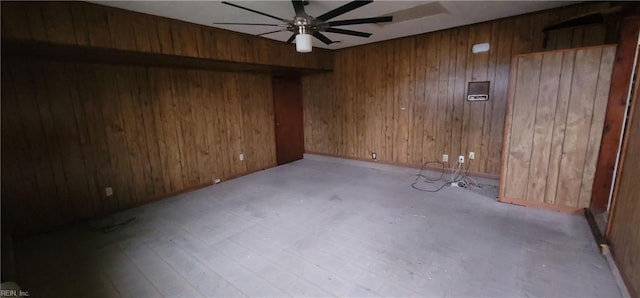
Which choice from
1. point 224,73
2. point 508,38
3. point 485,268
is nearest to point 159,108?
point 224,73

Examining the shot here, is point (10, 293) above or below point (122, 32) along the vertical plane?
below

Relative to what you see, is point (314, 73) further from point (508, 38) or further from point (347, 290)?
point (347, 290)

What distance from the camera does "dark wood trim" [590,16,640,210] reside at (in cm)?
252

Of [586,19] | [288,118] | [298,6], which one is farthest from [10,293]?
[586,19]

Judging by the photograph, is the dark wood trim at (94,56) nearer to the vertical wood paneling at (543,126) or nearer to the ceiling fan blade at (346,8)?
the ceiling fan blade at (346,8)

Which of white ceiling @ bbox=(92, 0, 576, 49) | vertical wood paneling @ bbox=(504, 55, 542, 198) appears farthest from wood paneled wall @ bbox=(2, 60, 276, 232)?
vertical wood paneling @ bbox=(504, 55, 542, 198)

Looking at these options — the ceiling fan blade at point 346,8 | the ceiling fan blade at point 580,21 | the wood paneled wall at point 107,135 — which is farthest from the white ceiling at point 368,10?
the wood paneled wall at point 107,135

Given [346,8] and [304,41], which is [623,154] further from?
[304,41]

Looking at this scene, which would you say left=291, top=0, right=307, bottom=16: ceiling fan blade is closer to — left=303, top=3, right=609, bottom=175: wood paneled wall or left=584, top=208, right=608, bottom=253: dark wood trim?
left=303, top=3, right=609, bottom=175: wood paneled wall

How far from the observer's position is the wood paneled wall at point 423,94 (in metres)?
3.69

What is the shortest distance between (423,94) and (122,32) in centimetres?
408

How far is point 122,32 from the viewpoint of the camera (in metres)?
2.73

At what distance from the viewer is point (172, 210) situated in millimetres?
3441

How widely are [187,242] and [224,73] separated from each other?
114 inches
